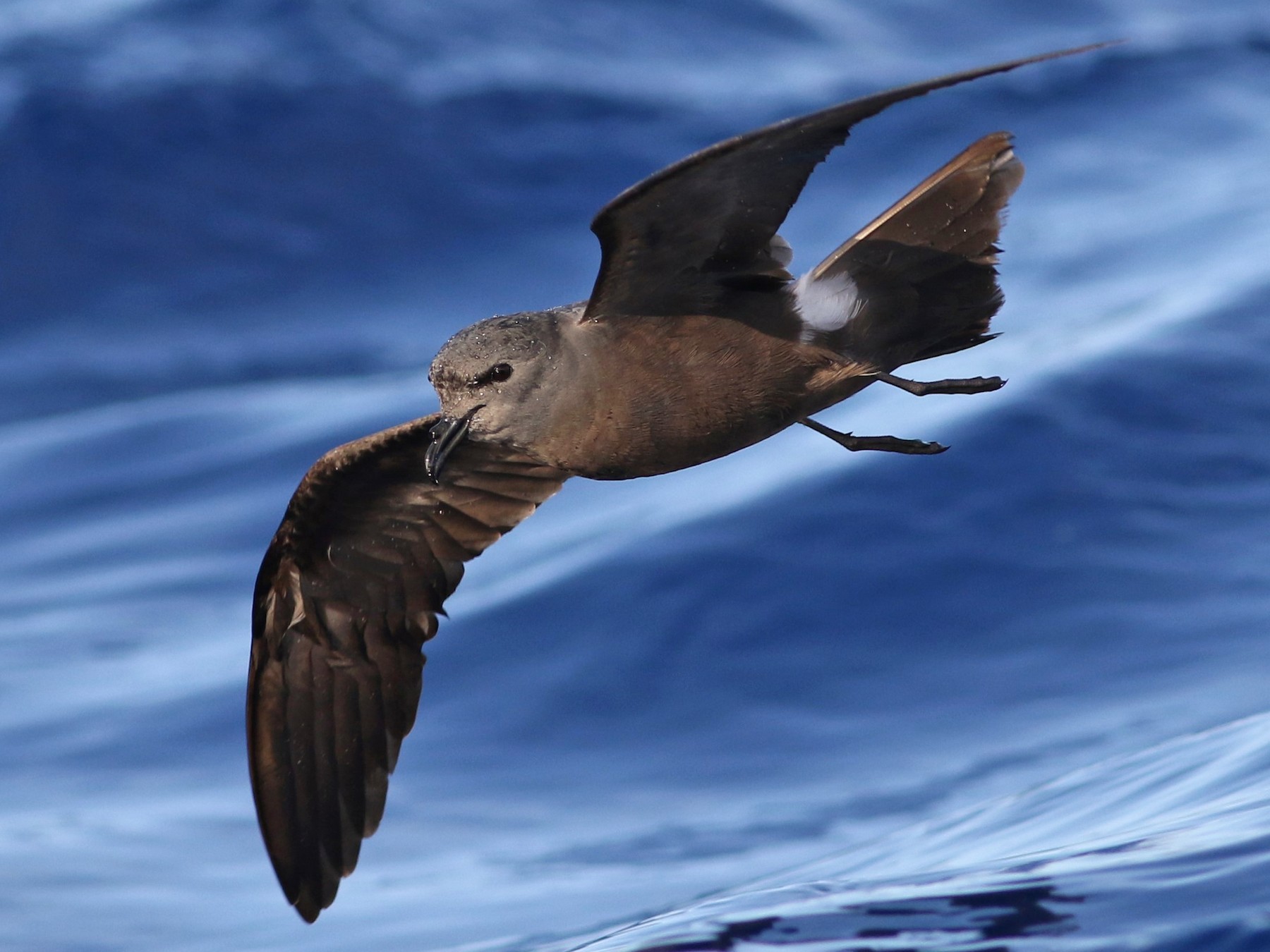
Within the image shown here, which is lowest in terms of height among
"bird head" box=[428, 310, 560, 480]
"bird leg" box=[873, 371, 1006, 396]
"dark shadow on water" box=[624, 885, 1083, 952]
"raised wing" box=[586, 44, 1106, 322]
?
"dark shadow on water" box=[624, 885, 1083, 952]

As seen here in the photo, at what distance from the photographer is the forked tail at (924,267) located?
564 cm

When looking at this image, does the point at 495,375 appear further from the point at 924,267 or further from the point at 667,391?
the point at 924,267

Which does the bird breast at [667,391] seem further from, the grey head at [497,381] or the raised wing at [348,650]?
the raised wing at [348,650]

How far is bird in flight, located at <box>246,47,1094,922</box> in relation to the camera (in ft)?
16.8

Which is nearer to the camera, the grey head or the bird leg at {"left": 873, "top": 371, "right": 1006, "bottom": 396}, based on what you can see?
the grey head

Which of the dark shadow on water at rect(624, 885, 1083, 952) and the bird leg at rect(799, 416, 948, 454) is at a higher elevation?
the bird leg at rect(799, 416, 948, 454)

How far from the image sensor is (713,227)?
520 cm

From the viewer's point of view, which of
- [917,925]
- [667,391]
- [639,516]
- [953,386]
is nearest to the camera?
[667,391]

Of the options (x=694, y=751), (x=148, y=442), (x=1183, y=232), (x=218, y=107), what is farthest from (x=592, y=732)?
(x=1183, y=232)

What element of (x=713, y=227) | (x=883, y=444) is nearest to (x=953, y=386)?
(x=883, y=444)

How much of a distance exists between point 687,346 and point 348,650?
7.45 feet

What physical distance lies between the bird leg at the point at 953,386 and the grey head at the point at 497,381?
1.05 meters

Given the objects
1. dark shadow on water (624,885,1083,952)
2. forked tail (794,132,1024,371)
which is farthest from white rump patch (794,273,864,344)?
dark shadow on water (624,885,1083,952)

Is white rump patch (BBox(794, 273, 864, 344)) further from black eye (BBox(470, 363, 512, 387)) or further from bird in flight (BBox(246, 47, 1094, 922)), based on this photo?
black eye (BBox(470, 363, 512, 387))
